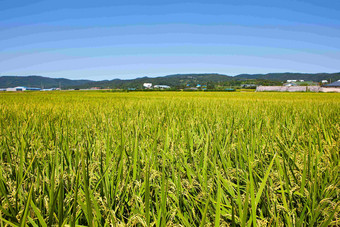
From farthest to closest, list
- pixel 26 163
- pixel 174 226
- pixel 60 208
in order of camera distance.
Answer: pixel 26 163, pixel 174 226, pixel 60 208

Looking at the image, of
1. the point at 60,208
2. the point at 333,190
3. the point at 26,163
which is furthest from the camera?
the point at 26,163

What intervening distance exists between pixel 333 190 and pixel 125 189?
0.79 metres

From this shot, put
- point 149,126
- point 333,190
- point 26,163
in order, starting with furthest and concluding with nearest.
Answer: point 149,126, point 26,163, point 333,190

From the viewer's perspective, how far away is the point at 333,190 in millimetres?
795

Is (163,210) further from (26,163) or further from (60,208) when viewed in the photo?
(26,163)

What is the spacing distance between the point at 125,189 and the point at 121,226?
0.74ft

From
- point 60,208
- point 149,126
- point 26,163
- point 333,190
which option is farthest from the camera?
point 149,126

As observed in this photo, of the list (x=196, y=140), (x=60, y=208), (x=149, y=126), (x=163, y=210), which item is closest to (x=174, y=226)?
(x=163, y=210)

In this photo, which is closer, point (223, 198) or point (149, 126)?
point (223, 198)

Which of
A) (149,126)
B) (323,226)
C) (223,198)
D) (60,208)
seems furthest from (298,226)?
(149,126)

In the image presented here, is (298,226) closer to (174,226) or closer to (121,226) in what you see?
(174,226)

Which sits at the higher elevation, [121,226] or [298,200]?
[121,226]

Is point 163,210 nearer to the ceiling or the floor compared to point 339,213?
nearer to the ceiling

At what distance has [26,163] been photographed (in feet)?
3.52
